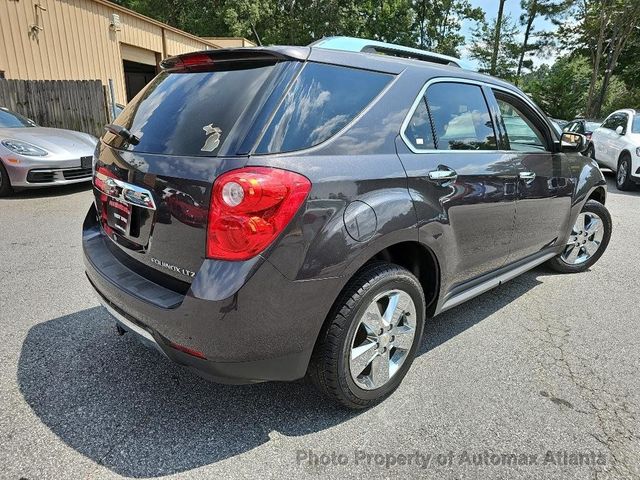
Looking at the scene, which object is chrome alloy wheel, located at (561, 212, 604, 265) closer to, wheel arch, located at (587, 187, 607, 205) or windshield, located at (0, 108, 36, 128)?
wheel arch, located at (587, 187, 607, 205)

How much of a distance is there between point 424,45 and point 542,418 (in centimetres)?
4507

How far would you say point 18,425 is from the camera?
215 cm

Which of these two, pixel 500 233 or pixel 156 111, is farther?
pixel 500 233

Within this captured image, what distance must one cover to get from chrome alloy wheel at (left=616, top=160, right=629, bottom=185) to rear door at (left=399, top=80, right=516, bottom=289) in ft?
24.9

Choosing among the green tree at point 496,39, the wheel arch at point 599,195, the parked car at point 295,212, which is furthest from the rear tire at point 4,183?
the green tree at point 496,39

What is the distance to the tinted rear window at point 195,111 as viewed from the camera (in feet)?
6.55

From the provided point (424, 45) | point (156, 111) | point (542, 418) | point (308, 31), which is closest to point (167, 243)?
point (156, 111)

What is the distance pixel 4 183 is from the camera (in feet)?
22.3

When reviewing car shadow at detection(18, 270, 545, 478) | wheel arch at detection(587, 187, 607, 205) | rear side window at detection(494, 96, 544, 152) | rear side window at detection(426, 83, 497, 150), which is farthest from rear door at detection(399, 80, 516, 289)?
wheel arch at detection(587, 187, 607, 205)

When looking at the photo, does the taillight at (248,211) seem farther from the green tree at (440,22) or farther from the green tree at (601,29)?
the green tree at (440,22)

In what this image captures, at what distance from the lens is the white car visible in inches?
345

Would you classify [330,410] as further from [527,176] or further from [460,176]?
[527,176]

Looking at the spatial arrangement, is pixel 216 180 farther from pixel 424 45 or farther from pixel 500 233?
pixel 424 45

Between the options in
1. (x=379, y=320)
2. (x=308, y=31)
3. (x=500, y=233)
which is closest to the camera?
(x=379, y=320)
